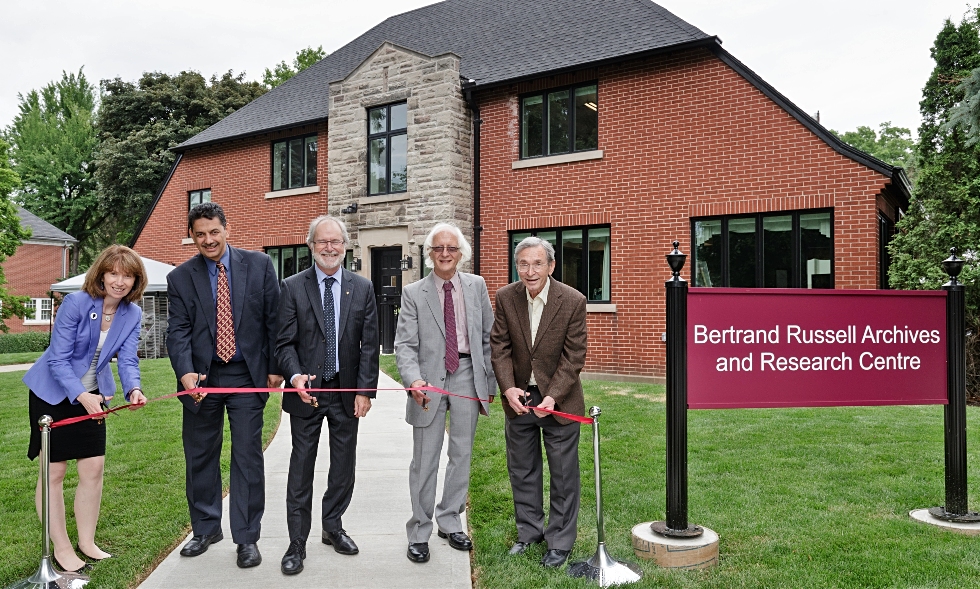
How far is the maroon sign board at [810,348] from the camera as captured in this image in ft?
13.5

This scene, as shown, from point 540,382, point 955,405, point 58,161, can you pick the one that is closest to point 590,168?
point 955,405

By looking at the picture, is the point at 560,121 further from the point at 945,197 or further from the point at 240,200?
the point at 240,200

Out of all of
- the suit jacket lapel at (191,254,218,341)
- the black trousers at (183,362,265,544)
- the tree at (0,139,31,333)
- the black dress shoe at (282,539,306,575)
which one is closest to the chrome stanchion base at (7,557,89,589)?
the black trousers at (183,362,265,544)

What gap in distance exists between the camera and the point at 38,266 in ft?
111

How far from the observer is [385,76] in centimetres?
1443

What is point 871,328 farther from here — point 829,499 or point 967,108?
point 967,108

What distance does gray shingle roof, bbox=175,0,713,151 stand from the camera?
41.1 ft

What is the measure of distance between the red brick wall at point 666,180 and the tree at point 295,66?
26092 millimetres

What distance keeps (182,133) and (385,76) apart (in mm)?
19581

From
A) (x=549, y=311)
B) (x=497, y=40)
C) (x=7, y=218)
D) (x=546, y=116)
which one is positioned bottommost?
(x=549, y=311)

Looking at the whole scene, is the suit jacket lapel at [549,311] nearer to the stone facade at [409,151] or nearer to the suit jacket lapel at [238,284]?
the suit jacket lapel at [238,284]

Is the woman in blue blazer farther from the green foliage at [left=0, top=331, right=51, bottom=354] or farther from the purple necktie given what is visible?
the green foliage at [left=0, top=331, right=51, bottom=354]

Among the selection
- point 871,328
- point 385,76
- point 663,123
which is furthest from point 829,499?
point 385,76

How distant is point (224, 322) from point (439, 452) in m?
1.49
